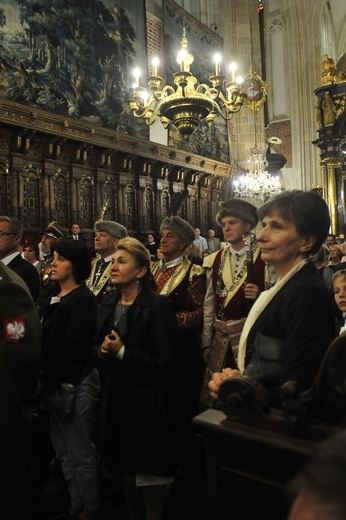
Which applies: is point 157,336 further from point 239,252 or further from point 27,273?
point 27,273

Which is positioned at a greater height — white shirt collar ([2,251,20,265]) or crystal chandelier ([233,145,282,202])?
crystal chandelier ([233,145,282,202])

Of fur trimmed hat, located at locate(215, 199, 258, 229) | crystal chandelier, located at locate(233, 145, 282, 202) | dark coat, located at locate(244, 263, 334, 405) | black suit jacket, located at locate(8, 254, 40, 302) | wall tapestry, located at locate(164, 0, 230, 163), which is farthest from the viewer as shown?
crystal chandelier, located at locate(233, 145, 282, 202)

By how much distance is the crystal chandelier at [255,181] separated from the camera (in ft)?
46.8

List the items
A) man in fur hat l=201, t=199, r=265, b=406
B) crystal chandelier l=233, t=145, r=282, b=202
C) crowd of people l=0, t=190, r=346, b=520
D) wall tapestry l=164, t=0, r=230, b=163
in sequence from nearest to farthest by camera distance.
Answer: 1. crowd of people l=0, t=190, r=346, b=520
2. man in fur hat l=201, t=199, r=265, b=406
3. wall tapestry l=164, t=0, r=230, b=163
4. crystal chandelier l=233, t=145, r=282, b=202

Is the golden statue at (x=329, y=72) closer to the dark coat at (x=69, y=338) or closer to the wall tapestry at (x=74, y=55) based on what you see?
the wall tapestry at (x=74, y=55)

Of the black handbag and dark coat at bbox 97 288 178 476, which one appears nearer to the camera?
dark coat at bbox 97 288 178 476

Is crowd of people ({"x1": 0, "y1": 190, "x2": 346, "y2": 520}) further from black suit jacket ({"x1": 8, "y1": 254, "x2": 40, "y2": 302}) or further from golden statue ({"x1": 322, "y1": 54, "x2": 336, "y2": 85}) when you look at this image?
golden statue ({"x1": 322, "y1": 54, "x2": 336, "y2": 85})

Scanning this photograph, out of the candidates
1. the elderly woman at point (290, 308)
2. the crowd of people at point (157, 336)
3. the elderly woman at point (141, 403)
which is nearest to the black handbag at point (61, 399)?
the crowd of people at point (157, 336)

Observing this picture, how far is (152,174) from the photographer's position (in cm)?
1182

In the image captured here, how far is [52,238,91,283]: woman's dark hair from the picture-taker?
2727mm

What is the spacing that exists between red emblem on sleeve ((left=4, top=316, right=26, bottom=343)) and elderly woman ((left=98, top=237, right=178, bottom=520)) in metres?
0.75

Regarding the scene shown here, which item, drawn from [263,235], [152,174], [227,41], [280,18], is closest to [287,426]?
[263,235]

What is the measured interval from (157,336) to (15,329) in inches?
36.9

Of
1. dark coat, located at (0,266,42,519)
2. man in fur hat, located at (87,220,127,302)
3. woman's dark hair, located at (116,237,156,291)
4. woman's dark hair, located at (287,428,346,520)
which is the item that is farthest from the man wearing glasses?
woman's dark hair, located at (287,428,346,520)
